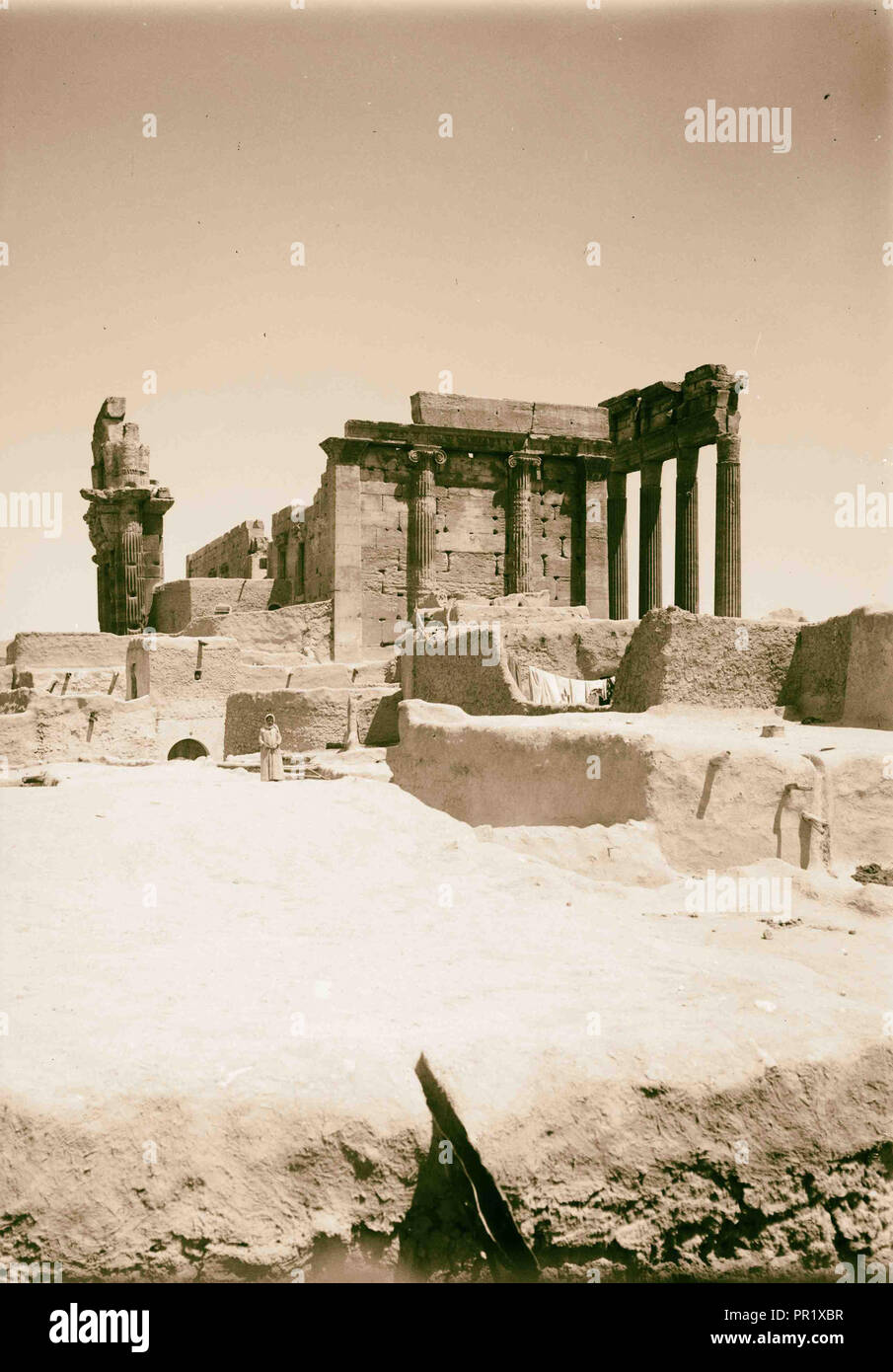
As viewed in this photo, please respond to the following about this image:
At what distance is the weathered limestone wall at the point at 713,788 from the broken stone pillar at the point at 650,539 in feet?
61.8

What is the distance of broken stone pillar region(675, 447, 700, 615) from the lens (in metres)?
25.7

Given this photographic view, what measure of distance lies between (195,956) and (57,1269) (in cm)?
182

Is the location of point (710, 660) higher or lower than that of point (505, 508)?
lower

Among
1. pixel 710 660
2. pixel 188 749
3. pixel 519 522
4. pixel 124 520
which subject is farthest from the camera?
pixel 124 520

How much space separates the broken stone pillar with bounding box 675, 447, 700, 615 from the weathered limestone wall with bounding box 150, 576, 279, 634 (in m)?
9.85

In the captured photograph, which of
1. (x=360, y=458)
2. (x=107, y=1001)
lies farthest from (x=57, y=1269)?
(x=360, y=458)

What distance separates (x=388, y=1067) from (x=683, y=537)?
23317 mm

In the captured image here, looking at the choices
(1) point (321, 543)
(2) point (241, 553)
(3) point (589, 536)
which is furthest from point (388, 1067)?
(2) point (241, 553)

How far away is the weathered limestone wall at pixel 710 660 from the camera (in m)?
10.4

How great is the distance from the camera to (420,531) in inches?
981

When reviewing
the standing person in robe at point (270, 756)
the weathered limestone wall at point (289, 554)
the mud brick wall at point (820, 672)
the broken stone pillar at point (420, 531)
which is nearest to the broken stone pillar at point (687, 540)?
the broken stone pillar at point (420, 531)

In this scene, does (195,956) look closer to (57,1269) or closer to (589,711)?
(57,1269)

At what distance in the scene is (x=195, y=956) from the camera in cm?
520

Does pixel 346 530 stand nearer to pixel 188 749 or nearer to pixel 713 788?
pixel 188 749
